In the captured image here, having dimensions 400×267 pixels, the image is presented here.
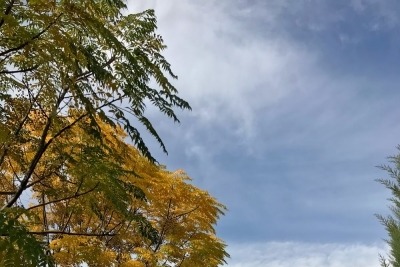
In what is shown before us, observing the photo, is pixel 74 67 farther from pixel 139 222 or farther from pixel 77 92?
pixel 139 222

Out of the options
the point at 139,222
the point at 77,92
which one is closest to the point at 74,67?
the point at 77,92

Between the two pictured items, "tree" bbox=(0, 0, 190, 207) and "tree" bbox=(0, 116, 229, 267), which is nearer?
"tree" bbox=(0, 0, 190, 207)

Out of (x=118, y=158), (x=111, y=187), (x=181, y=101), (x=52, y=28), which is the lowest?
(x=111, y=187)

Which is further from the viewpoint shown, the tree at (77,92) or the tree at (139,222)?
the tree at (139,222)

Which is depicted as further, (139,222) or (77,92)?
(139,222)

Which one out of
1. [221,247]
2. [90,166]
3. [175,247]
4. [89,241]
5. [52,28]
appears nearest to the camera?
[52,28]

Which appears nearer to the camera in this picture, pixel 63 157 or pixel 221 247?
pixel 63 157

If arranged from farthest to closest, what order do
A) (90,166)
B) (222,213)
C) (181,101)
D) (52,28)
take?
(222,213) < (181,101) < (90,166) < (52,28)

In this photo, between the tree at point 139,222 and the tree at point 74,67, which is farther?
the tree at point 139,222

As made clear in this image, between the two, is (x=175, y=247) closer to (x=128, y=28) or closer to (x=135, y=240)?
(x=135, y=240)

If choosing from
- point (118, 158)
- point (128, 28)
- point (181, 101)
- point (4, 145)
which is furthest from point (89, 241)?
point (128, 28)

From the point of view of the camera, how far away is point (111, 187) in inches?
255

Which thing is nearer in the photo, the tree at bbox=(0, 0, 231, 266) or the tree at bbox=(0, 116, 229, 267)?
the tree at bbox=(0, 0, 231, 266)

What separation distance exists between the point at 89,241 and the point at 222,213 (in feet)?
18.4
